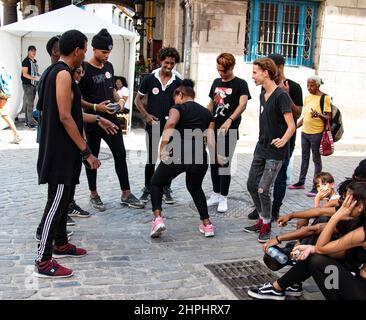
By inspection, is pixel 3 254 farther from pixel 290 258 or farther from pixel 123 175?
pixel 290 258

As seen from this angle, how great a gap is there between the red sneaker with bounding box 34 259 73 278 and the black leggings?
5.66ft

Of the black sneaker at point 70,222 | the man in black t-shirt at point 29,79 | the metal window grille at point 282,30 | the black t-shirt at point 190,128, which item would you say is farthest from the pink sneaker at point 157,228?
the man in black t-shirt at point 29,79

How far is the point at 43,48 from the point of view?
1317cm

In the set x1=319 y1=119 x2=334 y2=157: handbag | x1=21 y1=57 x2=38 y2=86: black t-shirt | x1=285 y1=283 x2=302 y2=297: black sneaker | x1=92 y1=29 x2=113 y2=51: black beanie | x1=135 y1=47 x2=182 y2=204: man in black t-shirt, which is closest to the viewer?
x1=285 y1=283 x2=302 y2=297: black sneaker

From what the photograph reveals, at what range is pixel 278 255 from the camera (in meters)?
3.73

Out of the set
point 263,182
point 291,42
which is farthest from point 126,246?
point 291,42

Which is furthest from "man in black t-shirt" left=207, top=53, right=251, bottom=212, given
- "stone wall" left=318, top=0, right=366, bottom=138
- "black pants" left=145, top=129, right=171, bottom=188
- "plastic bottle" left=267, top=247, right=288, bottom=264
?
"stone wall" left=318, top=0, right=366, bottom=138

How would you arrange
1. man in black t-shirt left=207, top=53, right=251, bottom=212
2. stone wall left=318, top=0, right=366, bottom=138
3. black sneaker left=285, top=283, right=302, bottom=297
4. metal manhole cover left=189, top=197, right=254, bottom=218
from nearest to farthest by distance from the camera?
black sneaker left=285, top=283, right=302, bottom=297
man in black t-shirt left=207, top=53, right=251, bottom=212
metal manhole cover left=189, top=197, right=254, bottom=218
stone wall left=318, top=0, right=366, bottom=138

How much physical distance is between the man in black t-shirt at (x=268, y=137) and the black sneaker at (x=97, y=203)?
186 cm

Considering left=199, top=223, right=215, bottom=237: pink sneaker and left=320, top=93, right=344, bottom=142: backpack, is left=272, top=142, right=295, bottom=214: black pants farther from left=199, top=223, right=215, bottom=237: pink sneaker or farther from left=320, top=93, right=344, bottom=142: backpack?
left=320, top=93, right=344, bottom=142: backpack

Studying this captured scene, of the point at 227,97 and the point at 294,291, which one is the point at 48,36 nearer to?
the point at 227,97

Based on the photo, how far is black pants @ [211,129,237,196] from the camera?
19.2 ft

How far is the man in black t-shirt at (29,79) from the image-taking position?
11828mm

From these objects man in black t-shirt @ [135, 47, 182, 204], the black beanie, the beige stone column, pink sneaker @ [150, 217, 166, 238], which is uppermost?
the beige stone column
